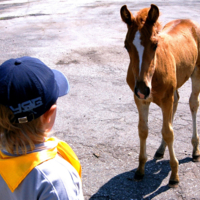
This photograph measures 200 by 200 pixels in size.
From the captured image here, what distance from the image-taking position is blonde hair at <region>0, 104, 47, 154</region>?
137 centimetres

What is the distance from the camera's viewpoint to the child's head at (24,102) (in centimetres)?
130

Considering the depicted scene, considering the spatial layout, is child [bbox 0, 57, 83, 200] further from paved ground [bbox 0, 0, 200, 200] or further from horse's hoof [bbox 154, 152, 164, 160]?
horse's hoof [bbox 154, 152, 164, 160]

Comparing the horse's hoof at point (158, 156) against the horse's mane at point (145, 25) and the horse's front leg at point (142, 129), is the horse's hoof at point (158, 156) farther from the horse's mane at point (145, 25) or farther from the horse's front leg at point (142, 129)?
the horse's mane at point (145, 25)

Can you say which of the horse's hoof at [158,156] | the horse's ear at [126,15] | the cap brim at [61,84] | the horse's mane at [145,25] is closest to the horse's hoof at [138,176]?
the horse's hoof at [158,156]

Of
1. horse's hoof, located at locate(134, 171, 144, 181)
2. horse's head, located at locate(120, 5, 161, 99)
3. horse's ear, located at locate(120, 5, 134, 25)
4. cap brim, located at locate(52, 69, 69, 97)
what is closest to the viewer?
cap brim, located at locate(52, 69, 69, 97)

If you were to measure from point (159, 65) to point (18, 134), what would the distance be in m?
2.24

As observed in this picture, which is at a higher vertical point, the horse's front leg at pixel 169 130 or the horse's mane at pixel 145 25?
the horse's mane at pixel 145 25

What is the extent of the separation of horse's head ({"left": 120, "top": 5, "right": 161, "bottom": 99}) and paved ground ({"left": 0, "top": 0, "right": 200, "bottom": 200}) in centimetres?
139

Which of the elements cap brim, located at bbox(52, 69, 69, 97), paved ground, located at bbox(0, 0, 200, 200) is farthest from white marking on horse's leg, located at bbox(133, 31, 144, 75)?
paved ground, located at bbox(0, 0, 200, 200)

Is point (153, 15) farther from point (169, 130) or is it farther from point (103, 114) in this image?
point (103, 114)

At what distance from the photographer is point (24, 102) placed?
4.29 ft

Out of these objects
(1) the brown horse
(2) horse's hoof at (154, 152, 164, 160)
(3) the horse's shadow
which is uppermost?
(1) the brown horse

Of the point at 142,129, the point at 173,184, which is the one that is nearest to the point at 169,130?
the point at 142,129

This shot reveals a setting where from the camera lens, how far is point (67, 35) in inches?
413
